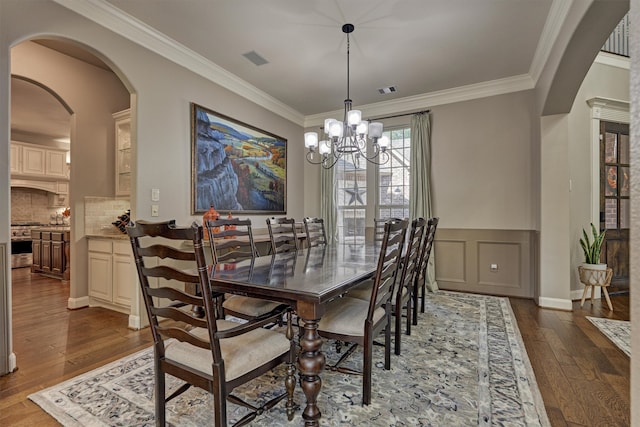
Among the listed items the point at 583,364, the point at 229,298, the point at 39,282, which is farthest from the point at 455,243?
the point at 39,282

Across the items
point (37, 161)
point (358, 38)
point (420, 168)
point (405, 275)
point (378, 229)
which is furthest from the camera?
point (37, 161)

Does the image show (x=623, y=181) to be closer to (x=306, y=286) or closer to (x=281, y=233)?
(x=281, y=233)

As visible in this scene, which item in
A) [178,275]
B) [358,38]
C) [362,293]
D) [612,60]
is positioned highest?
[612,60]

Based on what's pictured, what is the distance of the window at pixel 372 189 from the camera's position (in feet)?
16.4

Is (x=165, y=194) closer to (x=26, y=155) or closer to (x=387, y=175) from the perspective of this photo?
(x=387, y=175)

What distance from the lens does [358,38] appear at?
3264mm

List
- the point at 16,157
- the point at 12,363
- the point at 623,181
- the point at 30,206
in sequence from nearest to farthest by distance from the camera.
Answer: the point at 12,363, the point at 623,181, the point at 16,157, the point at 30,206

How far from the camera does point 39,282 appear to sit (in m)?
5.04

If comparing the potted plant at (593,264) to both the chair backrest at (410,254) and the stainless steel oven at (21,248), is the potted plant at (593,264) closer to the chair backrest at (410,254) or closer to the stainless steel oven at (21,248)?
the chair backrest at (410,254)

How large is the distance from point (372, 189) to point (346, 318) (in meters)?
3.48

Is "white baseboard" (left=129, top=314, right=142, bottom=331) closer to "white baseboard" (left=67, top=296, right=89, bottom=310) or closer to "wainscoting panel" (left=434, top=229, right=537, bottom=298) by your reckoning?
"white baseboard" (left=67, top=296, right=89, bottom=310)

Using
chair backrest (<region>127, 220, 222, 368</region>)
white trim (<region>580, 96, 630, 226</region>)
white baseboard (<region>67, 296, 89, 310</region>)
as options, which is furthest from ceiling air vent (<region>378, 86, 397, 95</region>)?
white baseboard (<region>67, 296, 89, 310</region>)

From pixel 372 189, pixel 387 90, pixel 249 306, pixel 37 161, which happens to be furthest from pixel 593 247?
pixel 37 161

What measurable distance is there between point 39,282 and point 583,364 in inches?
274
